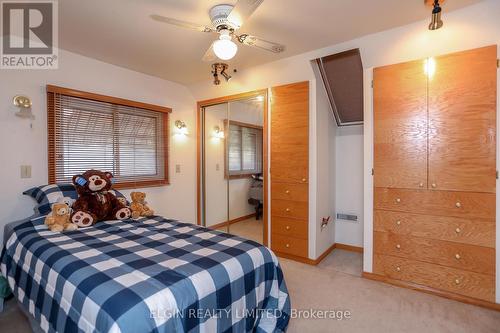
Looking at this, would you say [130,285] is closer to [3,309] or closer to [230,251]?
[230,251]

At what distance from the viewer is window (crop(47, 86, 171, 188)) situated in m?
2.63

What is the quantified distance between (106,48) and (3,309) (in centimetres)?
250

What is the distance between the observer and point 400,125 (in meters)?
2.35

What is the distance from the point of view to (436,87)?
2172 millimetres

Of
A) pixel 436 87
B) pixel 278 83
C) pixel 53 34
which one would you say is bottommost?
pixel 436 87

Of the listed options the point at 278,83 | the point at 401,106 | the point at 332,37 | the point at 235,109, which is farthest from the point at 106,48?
the point at 401,106

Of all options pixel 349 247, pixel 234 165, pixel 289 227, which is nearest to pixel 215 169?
pixel 234 165

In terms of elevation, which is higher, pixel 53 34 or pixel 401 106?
pixel 53 34

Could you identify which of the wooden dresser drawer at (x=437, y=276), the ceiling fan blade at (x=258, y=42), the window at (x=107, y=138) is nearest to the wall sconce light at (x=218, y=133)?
the window at (x=107, y=138)

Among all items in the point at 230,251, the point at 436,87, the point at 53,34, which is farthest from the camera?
the point at 53,34

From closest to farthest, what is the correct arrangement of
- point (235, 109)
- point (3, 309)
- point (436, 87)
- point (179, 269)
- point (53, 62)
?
point (179, 269) < point (3, 309) < point (436, 87) < point (53, 62) < point (235, 109)

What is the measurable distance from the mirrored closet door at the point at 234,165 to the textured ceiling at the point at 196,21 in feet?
2.64

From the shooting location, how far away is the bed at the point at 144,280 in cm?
110
